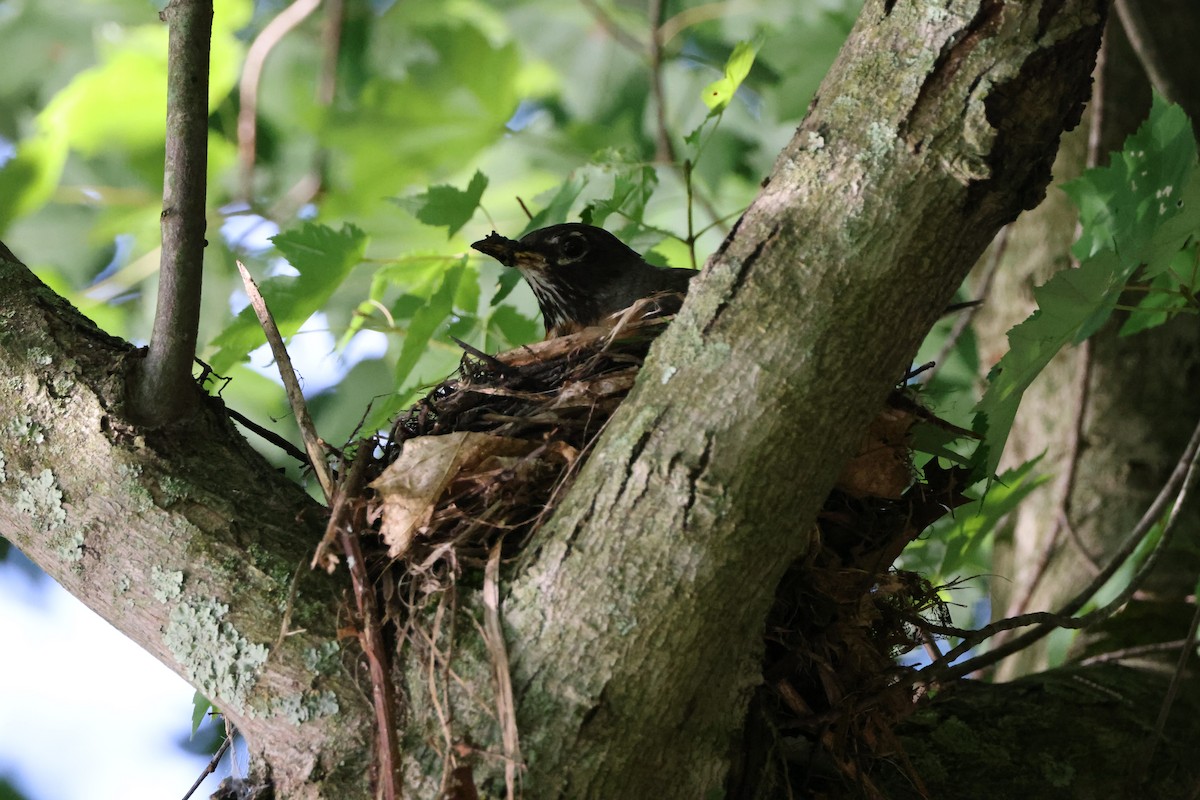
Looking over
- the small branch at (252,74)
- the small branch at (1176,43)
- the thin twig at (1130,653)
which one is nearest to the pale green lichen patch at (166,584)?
the thin twig at (1130,653)

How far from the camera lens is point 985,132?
5.42 ft

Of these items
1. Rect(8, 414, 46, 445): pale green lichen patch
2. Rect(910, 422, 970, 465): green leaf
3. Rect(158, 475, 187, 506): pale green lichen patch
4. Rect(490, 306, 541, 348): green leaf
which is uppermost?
Rect(490, 306, 541, 348): green leaf

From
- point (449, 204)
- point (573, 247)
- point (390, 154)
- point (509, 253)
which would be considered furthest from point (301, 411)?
point (573, 247)

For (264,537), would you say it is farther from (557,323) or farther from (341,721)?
(557,323)

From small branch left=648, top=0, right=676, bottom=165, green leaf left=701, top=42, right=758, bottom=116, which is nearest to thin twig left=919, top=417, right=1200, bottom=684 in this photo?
green leaf left=701, top=42, right=758, bottom=116

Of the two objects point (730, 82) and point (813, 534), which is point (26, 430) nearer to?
point (813, 534)

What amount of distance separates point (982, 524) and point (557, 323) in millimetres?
1505

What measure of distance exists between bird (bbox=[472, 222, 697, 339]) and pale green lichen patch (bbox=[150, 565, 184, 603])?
1.83 meters

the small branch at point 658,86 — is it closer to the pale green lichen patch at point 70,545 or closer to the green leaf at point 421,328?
the green leaf at point 421,328

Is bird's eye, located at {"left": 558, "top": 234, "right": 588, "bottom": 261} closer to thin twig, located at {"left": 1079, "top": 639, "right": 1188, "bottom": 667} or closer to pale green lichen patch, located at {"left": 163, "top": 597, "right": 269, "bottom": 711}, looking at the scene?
thin twig, located at {"left": 1079, "top": 639, "right": 1188, "bottom": 667}

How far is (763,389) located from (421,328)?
1221 millimetres

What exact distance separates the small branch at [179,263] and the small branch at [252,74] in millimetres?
2701

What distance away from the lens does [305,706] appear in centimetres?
165

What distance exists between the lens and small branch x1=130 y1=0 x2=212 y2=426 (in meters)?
1.76
